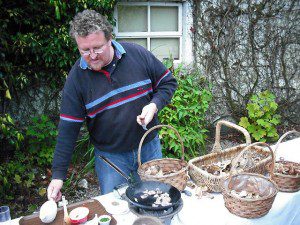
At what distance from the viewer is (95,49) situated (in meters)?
1.96

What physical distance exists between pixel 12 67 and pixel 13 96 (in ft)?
1.70

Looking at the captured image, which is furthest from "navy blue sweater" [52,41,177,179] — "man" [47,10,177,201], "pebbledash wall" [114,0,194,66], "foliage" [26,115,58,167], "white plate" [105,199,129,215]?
"pebbledash wall" [114,0,194,66]

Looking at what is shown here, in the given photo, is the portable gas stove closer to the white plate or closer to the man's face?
the white plate

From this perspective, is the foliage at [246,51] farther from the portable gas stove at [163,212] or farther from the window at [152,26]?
the portable gas stove at [163,212]

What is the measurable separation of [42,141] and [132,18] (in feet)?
7.30

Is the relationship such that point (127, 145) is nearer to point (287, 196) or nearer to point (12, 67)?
point (287, 196)

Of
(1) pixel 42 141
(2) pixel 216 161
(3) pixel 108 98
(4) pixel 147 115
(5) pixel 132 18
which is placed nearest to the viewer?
(4) pixel 147 115

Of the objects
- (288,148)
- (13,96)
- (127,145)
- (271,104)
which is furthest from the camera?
(271,104)

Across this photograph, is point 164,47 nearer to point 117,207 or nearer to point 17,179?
point 17,179

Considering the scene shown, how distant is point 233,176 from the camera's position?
1886mm

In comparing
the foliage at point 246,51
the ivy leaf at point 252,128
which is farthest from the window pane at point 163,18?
the ivy leaf at point 252,128

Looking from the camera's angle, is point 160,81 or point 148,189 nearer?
point 148,189

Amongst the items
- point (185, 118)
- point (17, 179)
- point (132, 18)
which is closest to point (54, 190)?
point (17, 179)

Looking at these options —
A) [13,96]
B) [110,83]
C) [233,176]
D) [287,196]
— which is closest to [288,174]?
[287,196]
